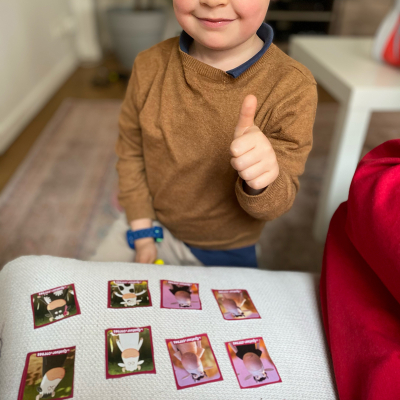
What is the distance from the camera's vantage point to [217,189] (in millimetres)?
725

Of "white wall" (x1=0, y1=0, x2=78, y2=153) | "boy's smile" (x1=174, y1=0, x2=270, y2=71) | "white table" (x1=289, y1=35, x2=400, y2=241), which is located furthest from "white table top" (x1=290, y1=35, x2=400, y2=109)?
"white wall" (x1=0, y1=0, x2=78, y2=153)

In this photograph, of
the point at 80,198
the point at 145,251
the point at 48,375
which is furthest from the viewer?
the point at 80,198

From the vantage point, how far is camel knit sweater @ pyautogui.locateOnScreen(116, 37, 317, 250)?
1.95 ft

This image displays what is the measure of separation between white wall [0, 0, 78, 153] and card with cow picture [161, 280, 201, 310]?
1537mm

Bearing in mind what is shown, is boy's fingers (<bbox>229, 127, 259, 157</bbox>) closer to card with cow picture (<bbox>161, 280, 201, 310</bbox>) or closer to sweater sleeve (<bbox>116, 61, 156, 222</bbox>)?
card with cow picture (<bbox>161, 280, 201, 310</bbox>)

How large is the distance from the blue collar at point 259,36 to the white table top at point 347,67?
45 centimetres

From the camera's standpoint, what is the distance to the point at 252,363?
0.50m

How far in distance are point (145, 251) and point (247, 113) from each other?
0.42m

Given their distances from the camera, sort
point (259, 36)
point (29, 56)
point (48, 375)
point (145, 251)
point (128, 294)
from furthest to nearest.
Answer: point (29, 56), point (145, 251), point (259, 36), point (128, 294), point (48, 375)

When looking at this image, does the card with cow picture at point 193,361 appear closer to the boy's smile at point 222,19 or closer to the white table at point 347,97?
the boy's smile at point 222,19

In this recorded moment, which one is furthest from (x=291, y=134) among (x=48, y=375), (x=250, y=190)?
(x=48, y=375)

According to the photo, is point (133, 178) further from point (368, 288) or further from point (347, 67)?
point (347, 67)

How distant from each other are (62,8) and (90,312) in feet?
8.67

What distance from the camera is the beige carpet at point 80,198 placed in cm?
132
